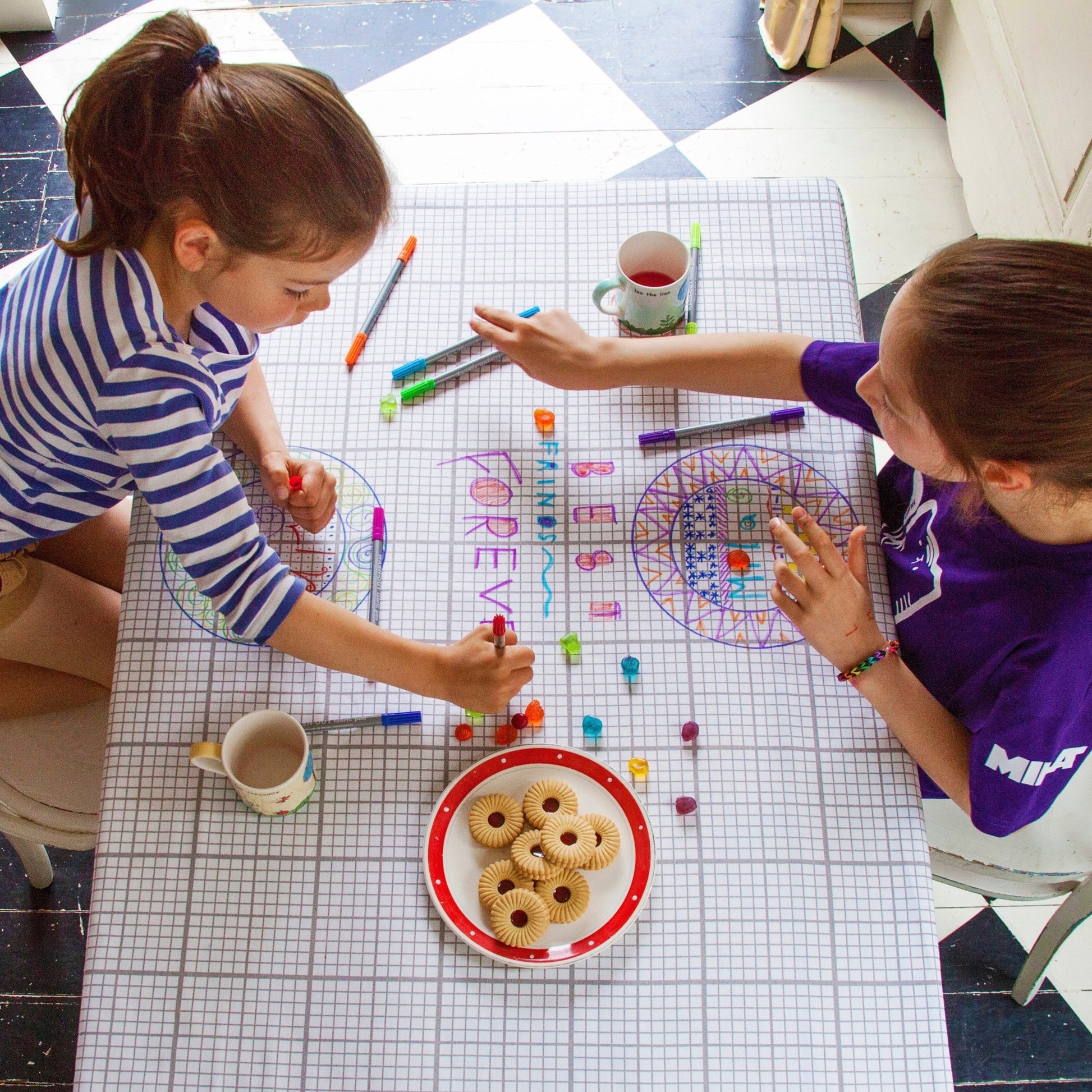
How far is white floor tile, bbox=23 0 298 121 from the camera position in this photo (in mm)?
2262

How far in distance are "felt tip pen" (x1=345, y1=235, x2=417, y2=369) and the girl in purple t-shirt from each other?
17cm

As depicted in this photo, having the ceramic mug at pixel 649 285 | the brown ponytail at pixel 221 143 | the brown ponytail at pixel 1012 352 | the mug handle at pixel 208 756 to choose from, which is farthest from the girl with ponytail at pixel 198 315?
the brown ponytail at pixel 1012 352

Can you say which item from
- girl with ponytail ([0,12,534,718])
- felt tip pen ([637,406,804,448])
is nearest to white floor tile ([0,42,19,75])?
girl with ponytail ([0,12,534,718])

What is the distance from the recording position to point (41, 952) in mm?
1453

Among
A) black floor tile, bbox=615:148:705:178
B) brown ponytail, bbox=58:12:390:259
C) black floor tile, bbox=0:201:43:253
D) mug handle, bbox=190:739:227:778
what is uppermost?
brown ponytail, bbox=58:12:390:259

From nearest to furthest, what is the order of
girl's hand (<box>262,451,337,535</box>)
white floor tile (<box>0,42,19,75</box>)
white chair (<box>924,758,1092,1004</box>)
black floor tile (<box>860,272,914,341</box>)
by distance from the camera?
girl's hand (<box>262,451,337,535</box>)
white chair (<box>924,758,1092,1004</box>)
black floor tile (<box>860,272,914,341</box>)
white floor tile (<box>0,42,19,75</box>)

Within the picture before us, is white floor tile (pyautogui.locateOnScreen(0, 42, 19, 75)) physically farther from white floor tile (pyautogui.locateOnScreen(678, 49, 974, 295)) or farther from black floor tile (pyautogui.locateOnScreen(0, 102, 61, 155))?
white floor tile (pyautogui.locateOnScreen(678, 49, 974, 295))

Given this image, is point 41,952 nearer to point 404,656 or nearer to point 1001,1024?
point 404,656

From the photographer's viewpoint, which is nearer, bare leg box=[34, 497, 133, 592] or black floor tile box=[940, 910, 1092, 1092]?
bare leg box=[34, 497, 133, 592]

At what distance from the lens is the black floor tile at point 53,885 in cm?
148

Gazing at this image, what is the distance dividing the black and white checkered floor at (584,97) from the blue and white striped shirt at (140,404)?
4.49 feet

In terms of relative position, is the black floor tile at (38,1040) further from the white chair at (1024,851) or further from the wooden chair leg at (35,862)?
the white chair at (1024,851)

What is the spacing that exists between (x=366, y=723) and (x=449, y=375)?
0.39 metres

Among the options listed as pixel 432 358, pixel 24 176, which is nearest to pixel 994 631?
pixel 432 358
